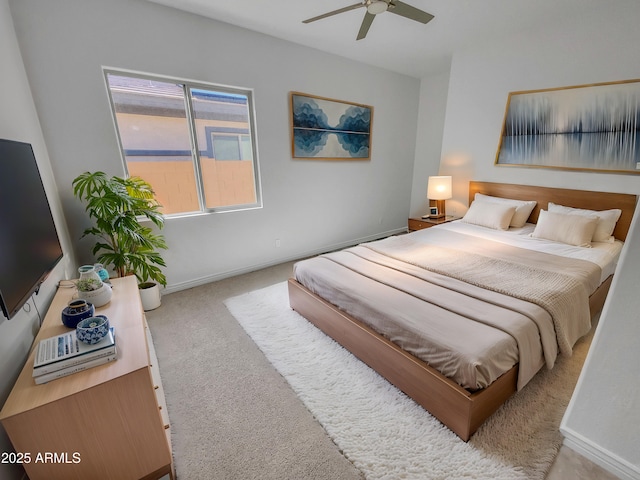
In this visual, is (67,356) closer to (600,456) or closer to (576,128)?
(600,456)

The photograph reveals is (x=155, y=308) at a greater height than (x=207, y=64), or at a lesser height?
lesser

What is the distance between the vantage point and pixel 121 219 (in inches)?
85.7

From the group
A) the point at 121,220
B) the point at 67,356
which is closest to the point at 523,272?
the point at 67,356

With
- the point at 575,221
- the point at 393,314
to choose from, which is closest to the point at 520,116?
the point at 575,221

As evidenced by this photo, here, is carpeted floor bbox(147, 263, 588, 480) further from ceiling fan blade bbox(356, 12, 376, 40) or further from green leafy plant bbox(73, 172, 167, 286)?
ceiling fan blade bbox(356, 12, 376, 40)

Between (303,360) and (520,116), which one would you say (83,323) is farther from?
(520,116)

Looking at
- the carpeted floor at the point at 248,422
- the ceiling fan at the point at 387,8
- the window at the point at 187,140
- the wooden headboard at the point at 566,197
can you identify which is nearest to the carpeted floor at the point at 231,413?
the carpeted floor at the point at 248,422

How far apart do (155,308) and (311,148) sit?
8.33 feet

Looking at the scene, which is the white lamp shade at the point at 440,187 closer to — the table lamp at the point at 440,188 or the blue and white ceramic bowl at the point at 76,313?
the table lamp at the point at 440,188

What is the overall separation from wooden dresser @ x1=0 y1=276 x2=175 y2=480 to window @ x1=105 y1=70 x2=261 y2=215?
6.69 feet

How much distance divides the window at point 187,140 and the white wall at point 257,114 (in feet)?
0.44

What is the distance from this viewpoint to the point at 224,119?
3.04 metres

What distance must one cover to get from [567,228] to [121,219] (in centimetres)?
393

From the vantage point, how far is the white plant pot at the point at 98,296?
1.52 m
